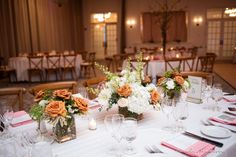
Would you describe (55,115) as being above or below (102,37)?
below

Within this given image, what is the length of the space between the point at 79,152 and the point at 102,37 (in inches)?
542

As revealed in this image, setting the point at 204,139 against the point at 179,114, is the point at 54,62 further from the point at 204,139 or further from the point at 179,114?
the point at 204,139

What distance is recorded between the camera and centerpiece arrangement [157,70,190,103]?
204 centimetres

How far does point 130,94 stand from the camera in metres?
1.67

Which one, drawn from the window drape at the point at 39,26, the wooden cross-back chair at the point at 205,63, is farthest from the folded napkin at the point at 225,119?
the window drape at the point at 39,26

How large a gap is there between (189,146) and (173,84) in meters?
0.75

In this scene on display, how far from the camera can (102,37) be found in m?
14.8

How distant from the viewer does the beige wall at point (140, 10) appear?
1252 centimetres

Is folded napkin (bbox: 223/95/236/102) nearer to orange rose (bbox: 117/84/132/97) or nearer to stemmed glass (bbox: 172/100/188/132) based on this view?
stemmed glass (bbox: 172/100/188/132)

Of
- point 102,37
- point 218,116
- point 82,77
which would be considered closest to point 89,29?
point 102,37

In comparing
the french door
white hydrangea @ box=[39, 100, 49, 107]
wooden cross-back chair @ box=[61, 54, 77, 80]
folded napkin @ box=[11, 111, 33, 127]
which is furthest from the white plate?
the french door

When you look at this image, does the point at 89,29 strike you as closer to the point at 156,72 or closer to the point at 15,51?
the point at 15,51

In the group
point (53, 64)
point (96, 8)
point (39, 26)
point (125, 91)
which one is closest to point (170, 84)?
point (125, 91)

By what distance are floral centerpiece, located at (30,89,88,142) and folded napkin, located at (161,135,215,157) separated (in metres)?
0.57
